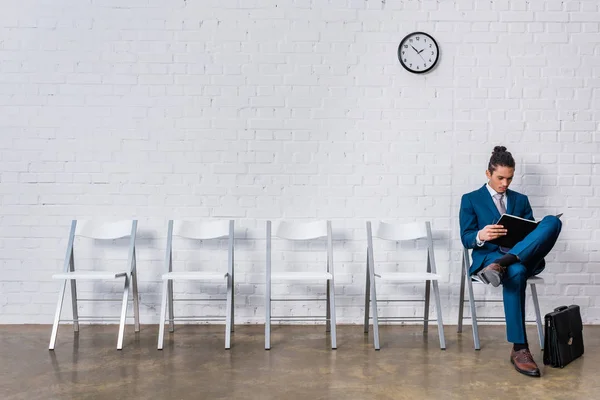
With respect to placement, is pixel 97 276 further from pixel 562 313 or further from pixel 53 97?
pixel 562 313

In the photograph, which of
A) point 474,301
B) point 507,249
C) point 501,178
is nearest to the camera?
point 507,249

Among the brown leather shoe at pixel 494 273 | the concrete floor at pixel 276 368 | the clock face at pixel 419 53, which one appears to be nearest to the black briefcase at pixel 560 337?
the concrete floor at pixel 276 368

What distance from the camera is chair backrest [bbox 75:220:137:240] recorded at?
14.0 ft

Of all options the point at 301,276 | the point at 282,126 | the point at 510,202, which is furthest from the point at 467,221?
the point at 282,126

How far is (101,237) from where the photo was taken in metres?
4.29

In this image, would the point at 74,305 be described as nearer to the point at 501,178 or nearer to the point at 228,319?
the point at 228,319

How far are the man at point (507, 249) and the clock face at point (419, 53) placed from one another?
0.94 m

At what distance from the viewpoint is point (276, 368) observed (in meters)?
3.35

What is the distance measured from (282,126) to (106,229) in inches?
60.9

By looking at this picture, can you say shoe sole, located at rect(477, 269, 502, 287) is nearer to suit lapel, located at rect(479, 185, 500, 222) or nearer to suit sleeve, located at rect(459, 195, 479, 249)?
suit sleeve, located at rect(459, 195, 479, 249)

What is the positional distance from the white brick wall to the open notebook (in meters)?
0.87

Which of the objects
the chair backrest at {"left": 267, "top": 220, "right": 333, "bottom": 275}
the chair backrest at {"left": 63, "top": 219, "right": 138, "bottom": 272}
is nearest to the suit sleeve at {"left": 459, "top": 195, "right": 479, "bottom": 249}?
the chair backrest at {"left": 267, "top": 220, "right": 333, "bottom": 275}

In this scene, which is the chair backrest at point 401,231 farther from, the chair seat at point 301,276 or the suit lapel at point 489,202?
the chair seat at point 301,276

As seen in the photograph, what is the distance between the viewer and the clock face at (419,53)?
449 centimetres
